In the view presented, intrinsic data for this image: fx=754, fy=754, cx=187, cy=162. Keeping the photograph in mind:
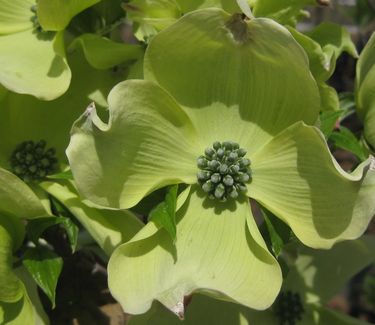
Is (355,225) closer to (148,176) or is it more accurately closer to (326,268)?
(148,176)

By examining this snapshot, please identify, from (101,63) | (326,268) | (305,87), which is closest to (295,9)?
(305,87)

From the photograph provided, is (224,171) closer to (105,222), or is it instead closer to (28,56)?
(105,222)

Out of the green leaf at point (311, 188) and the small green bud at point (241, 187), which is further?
the small green bud at point (241, 187)

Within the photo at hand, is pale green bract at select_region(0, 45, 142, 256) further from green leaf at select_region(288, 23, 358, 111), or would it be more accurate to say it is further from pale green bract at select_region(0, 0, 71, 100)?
green leaf at select_region(288, 23, 358, 111)

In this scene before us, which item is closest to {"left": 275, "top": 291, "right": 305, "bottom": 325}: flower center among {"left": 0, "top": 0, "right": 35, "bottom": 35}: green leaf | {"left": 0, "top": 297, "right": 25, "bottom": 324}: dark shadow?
{"left": 0, "top": 297, "right": 25, "bottom": 324}: dark shadow

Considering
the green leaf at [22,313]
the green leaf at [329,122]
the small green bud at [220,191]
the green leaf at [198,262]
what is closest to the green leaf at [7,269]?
the green leaf at [22,313]

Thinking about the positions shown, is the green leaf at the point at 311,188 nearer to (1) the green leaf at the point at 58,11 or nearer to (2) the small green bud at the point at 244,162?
(2) the small green bud at the point at 244,162
